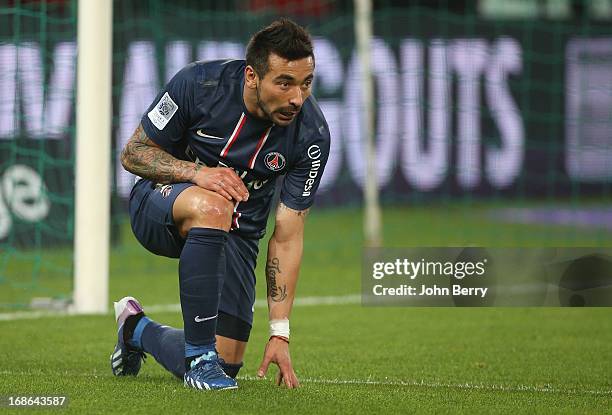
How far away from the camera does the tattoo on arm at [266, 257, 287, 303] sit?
4.59 metres

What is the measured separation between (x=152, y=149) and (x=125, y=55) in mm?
6772

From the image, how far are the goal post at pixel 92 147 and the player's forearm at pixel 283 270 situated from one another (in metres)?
2.63

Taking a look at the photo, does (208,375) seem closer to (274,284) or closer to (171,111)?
(274,284)

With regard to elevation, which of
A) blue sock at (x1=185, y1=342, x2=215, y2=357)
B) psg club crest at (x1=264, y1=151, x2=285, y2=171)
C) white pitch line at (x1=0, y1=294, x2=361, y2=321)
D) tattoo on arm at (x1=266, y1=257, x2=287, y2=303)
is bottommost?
white pitch line at (x1=0, y1=294, x2=361, y2=321)

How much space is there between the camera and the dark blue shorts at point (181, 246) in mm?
4512

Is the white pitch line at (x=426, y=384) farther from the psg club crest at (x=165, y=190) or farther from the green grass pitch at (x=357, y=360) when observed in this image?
the psg club crest at (x=165, y=190)

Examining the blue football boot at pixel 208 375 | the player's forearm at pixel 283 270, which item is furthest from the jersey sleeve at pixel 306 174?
the blue football boot at pixel 208 375

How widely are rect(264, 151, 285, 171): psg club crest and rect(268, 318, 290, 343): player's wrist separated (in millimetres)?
582

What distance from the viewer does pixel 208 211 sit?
4254 millimetres

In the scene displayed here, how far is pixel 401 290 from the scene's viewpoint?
5457 mm

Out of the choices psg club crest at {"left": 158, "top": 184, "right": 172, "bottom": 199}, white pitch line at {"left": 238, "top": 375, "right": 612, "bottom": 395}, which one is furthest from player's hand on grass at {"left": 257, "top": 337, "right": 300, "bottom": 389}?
psg club crest at {"left": 158, "top": 184, "right": 172, "bottom": 199}

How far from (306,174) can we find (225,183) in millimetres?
436

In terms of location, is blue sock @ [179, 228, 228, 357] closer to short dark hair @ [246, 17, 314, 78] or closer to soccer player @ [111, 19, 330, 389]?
soccer player @ [111, 19, 330, 389]
